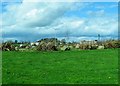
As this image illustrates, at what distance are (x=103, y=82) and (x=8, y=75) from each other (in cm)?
497

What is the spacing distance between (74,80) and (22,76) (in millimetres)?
2860

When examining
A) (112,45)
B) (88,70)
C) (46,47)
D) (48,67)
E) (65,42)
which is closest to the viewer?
(88,70)

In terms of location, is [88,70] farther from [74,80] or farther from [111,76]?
[74,80]

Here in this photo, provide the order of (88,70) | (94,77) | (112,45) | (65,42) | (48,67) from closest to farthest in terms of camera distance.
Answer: (94,77), (88,70), (48,67), (112,45), (65,42)

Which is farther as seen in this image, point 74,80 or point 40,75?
point 40,75

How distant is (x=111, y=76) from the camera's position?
16812 mm

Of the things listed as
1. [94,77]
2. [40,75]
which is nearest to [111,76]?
[94,77]

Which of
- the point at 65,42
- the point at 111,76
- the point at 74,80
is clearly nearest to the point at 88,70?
the point at 111,76

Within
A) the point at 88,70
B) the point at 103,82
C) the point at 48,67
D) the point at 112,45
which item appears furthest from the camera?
the point at 112,45

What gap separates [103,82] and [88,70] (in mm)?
3851

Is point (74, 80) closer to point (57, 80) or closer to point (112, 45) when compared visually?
point (57, 80)

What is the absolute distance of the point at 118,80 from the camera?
15.6 meters

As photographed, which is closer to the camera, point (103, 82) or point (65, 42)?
point (103, 82)

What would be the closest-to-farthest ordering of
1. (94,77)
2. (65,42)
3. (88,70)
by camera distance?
(94,77) → (88,70) → (65,42)
